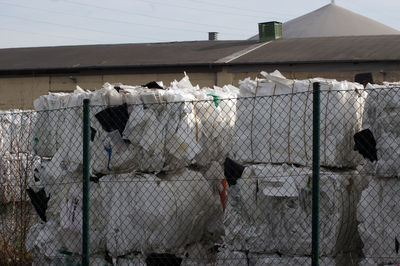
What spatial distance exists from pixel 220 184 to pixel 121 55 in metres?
17.7

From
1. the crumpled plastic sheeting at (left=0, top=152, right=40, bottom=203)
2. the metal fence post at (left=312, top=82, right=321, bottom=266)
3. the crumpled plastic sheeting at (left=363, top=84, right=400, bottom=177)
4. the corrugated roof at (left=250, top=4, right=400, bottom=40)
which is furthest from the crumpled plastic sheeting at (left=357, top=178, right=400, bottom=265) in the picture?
the corrugated roof at (left=250, top=4, right=400, bottom=40)

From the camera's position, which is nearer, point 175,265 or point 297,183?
point 297,183

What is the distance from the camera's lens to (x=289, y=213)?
240 inches

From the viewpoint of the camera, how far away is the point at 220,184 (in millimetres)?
6770

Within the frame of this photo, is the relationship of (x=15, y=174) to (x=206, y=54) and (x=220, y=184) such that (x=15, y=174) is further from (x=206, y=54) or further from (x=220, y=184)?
(x=206, y=54)

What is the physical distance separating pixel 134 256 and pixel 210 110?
163cm

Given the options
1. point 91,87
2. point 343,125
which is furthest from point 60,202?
point 91,87

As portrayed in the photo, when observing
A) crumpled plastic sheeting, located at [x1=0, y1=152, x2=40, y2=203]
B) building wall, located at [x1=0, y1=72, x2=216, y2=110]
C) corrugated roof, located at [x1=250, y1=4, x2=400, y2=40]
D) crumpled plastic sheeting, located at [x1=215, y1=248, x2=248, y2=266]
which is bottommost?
crumpled plastic sheeting, located at [x1=215, y1=248, x2=248, y2=266]

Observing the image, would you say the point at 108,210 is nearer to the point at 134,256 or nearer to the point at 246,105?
the point at 134,256

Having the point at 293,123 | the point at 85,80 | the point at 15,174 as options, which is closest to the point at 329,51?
the point at 85,80

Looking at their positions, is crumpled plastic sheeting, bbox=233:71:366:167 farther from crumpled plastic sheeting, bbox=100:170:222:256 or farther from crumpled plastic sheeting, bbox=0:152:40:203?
crumpled plastic sheeting, bbox=0:152:40:203

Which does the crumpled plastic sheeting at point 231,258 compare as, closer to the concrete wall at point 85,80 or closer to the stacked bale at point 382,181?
the stacked bale at point 382,181

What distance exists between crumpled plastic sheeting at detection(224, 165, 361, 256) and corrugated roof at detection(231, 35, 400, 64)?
13595mm

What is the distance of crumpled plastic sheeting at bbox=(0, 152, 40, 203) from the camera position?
24.5 ft
